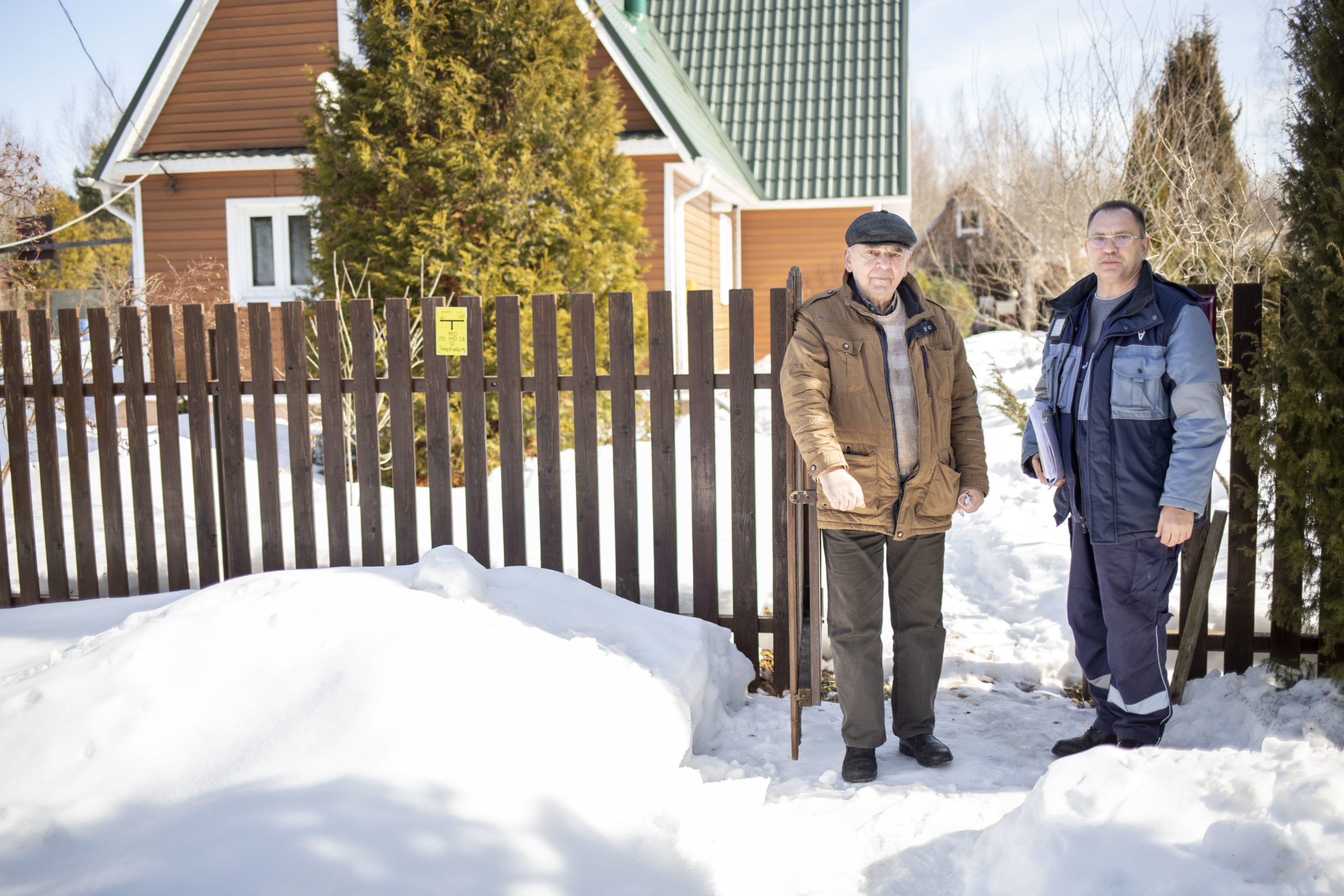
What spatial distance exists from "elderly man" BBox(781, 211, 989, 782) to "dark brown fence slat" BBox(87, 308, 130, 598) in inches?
147

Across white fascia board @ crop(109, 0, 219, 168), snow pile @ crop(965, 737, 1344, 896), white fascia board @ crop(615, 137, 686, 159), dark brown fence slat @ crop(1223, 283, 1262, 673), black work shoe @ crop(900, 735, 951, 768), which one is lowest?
black work shoe @ crop(900, 735, 951, 768)

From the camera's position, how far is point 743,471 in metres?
4.16

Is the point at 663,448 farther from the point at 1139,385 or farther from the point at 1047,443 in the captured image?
the point at 1139,385

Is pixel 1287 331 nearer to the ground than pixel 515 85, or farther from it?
nearer to the ground

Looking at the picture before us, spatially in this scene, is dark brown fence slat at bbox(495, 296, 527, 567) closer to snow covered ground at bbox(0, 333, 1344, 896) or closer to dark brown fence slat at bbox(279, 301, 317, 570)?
snow covered ground at bbox(0, 333, 1344, 896)

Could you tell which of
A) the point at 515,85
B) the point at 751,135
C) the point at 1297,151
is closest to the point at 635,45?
the point at 751,135

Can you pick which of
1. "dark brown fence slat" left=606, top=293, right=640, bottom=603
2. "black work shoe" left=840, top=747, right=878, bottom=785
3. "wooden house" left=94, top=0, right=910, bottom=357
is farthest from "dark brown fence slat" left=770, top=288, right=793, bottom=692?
"wooden house" left=94, top=0, right=910, bottom=357

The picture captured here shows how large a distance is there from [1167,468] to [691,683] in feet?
5.97

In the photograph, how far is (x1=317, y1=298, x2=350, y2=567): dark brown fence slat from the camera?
445cm

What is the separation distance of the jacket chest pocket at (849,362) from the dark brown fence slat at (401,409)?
7.20 ft

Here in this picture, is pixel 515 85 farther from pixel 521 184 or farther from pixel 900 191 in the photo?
pixel 900 191

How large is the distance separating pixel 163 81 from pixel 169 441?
33.1ft

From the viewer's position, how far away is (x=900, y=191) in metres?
13.8

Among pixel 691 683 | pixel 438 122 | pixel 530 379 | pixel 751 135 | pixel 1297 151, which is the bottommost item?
pixel 691 683
